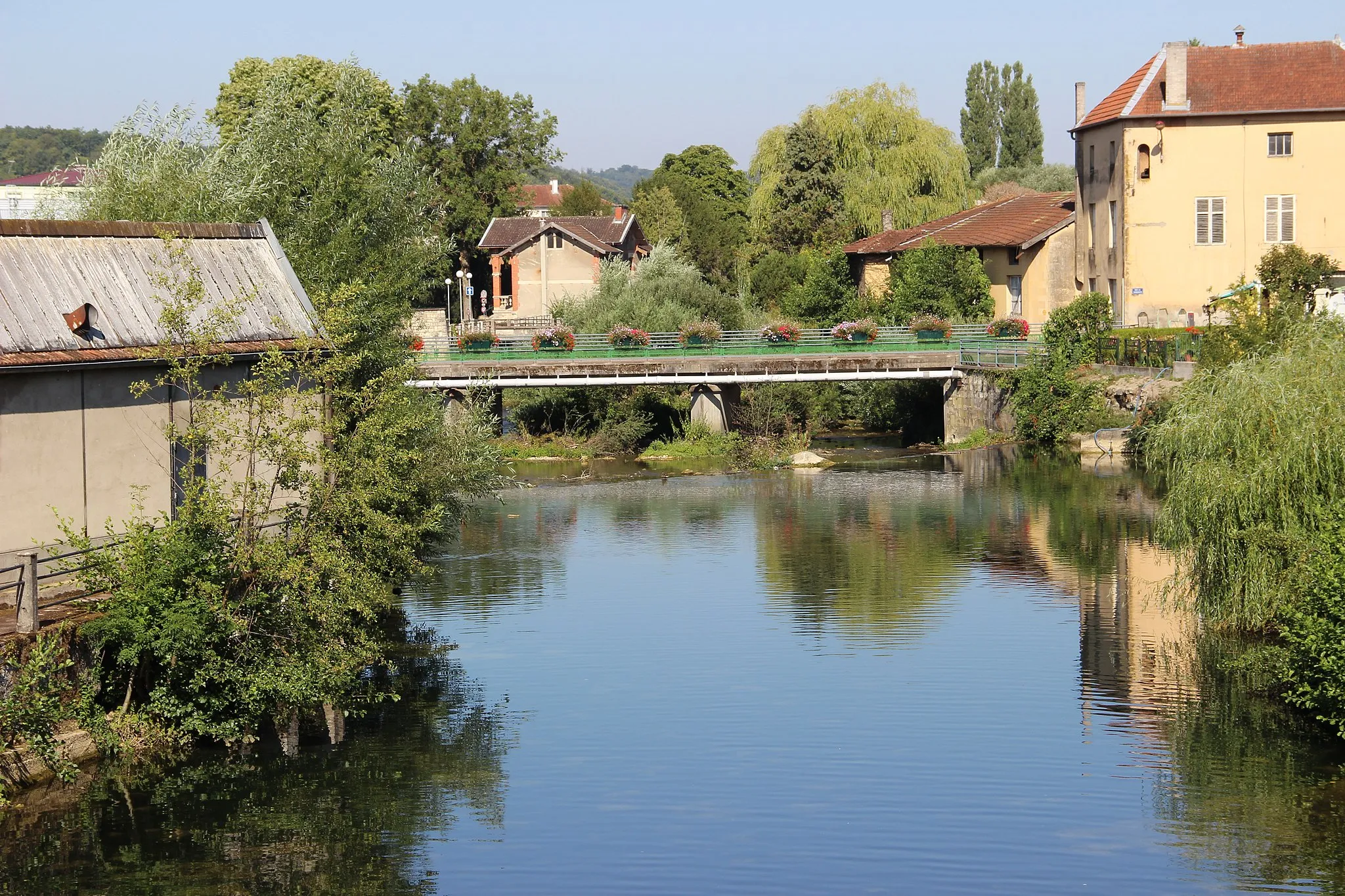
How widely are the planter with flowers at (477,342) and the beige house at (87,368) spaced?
101 ft

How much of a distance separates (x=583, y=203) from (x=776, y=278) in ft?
133

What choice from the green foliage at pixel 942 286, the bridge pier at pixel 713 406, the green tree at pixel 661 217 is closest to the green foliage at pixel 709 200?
the green tree at pixel 661 217

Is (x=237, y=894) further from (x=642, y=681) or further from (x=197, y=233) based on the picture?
(x=197, y=233)

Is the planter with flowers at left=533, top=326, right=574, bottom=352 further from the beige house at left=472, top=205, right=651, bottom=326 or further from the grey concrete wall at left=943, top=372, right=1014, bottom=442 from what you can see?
the beige house at left=472, top=205, right=651, bottom=326

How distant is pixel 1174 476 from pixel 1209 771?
6.56 metres

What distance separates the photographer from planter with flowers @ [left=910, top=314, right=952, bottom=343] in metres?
54.5

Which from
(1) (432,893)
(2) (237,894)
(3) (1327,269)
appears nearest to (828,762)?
(1) (432,893)

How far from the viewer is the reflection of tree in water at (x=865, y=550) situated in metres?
30.0

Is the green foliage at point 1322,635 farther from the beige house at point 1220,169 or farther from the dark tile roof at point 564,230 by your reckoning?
the dark tile roof at point 564,230

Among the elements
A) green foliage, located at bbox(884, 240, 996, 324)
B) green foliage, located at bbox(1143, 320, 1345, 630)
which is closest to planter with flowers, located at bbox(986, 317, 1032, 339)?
green foliage, located at bbox(884, 240, 996, 324)

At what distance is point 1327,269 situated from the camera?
52.2 meters

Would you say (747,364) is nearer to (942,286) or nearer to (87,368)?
(942,286)

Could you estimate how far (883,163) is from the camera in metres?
75.8

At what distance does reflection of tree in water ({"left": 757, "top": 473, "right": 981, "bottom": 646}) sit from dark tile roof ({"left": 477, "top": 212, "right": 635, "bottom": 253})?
36.4 metres
